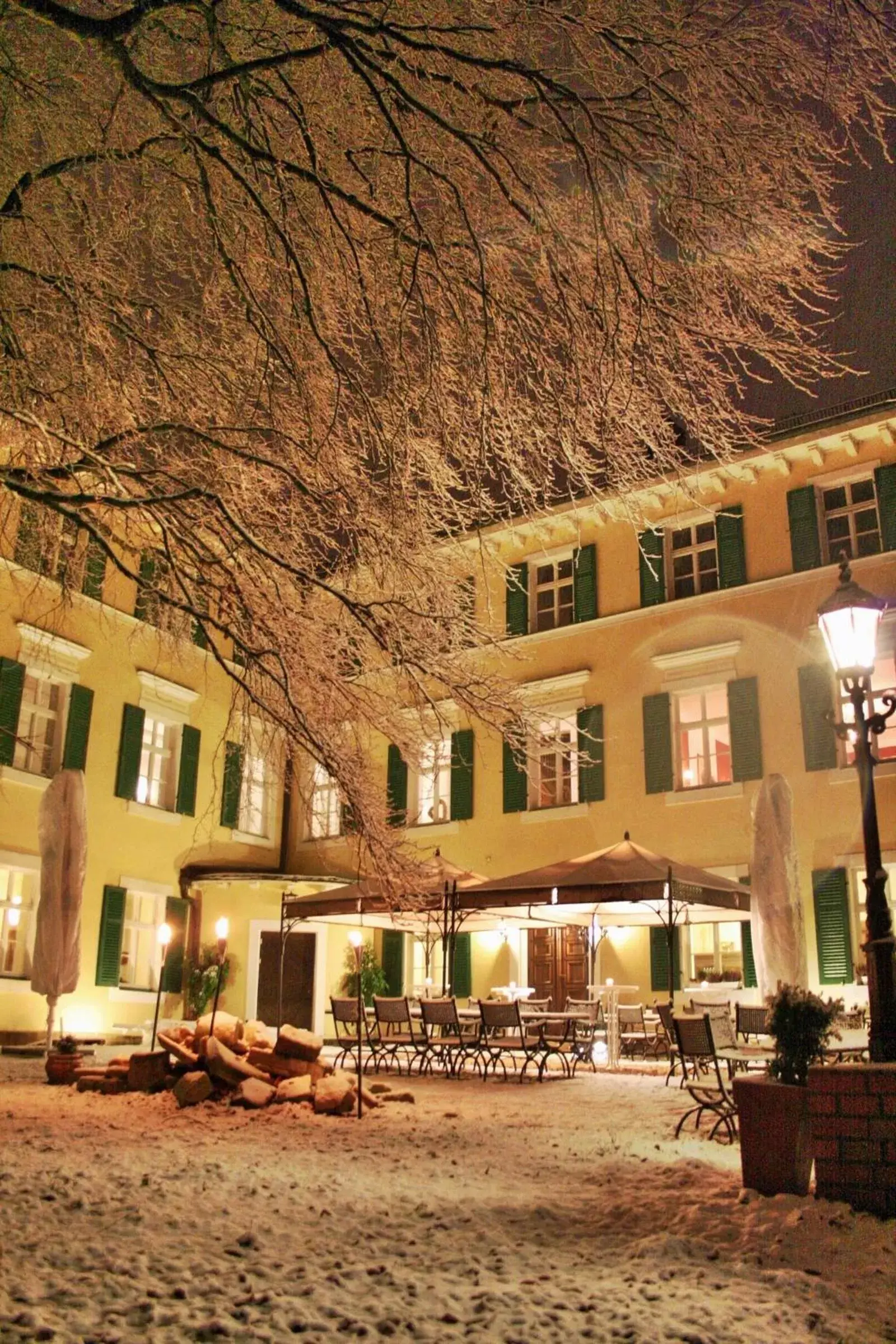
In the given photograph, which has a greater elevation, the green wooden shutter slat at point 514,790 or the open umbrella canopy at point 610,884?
the green wooden shutter slat at point 514,790

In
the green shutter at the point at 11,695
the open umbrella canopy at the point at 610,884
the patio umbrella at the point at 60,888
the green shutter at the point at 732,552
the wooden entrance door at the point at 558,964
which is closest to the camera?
the open umbrella canopy at the point at 610,884

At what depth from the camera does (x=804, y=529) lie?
16391 mm

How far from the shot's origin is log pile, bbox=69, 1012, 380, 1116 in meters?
8.41

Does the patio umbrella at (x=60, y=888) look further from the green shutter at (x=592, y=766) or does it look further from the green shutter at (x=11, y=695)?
the green shutter at (x=592, y=766)

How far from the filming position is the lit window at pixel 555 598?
757 inches

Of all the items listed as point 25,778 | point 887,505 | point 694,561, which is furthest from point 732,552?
point 25,778

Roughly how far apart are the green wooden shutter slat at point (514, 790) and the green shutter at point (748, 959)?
14.6 feet

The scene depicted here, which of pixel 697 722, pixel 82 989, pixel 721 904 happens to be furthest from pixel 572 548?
pixel 82 989

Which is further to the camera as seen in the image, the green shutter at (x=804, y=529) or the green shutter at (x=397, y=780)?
the green shutter at (x=397, y=780)

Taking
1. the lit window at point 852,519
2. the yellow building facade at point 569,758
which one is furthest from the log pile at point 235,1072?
the lit window at point 852,519

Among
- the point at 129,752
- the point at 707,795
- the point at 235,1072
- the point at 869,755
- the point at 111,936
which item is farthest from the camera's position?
the point at 129,752

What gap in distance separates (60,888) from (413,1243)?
26.5ft

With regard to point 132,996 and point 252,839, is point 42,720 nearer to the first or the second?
point 132,996

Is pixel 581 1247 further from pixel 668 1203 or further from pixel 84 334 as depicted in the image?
pixel 84 334
